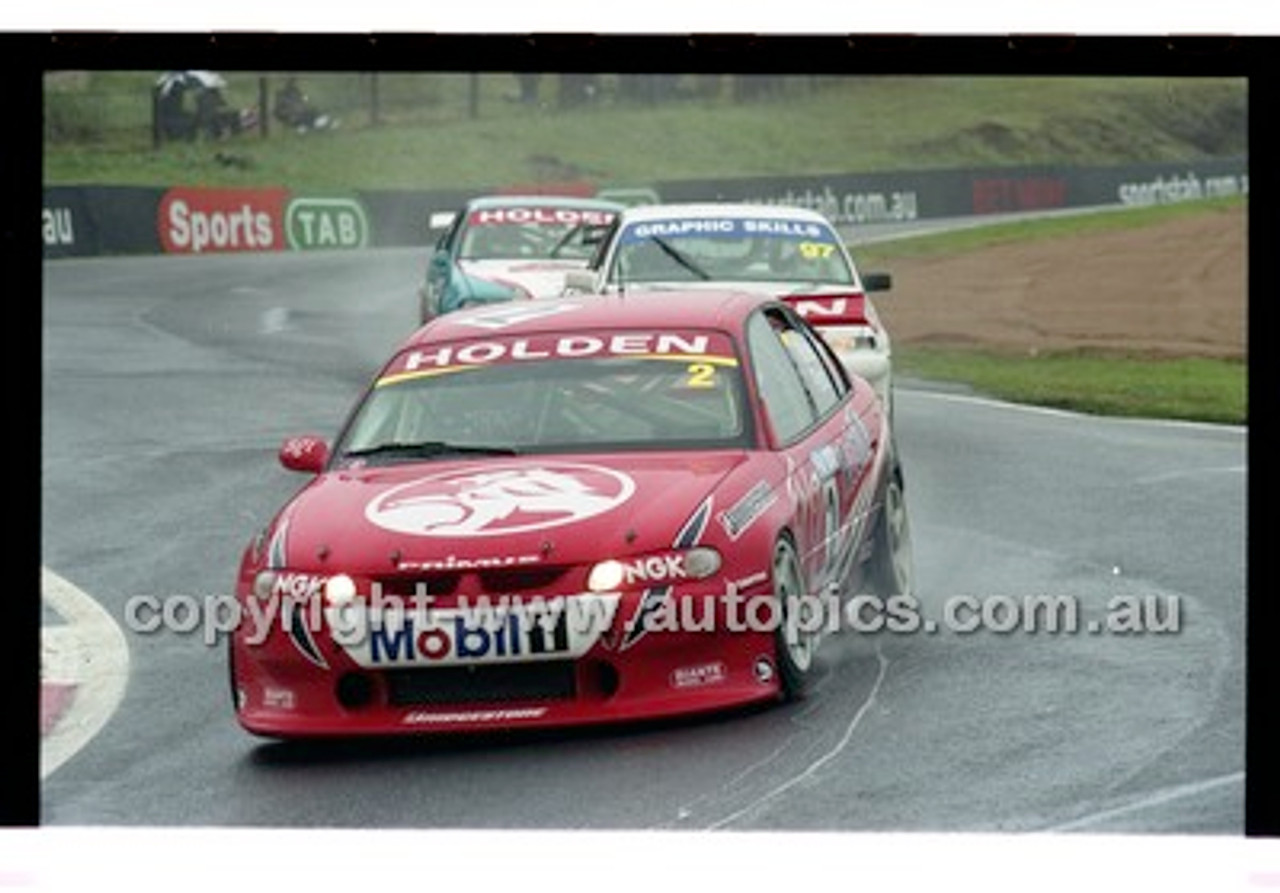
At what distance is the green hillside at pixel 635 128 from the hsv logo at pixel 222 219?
7 cm

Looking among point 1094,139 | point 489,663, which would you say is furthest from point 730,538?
point 1094,139

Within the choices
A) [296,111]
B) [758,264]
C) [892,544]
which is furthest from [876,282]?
[296,111]

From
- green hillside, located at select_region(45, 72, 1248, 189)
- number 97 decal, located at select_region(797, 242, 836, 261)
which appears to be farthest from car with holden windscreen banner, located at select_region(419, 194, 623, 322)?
number 97 decal, located at select_region(797, 242, 836, 261)

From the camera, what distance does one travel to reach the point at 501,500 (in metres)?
10.7

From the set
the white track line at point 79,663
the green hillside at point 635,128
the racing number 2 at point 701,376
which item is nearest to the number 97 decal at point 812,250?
the green hillside at point 635,128

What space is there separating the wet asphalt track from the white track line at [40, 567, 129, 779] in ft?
0.13

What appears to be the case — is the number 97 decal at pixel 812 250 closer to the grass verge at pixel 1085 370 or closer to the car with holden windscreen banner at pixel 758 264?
the car with holden windscreen banner at pixel 758 264

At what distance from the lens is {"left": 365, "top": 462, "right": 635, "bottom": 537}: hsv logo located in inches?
417

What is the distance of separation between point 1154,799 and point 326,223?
9.96ft

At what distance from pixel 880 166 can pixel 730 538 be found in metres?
2.02

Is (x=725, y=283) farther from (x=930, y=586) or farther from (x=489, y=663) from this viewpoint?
(x=489, y=663)

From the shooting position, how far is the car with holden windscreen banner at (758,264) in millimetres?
12156

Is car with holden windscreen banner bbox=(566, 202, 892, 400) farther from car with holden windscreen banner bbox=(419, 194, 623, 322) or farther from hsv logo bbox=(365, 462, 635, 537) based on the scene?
hsv logo bbox=(365, 462, 635, 537)

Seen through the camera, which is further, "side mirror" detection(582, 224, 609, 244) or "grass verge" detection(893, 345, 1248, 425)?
"side mirror" detection(582, 224, 609, 244)
